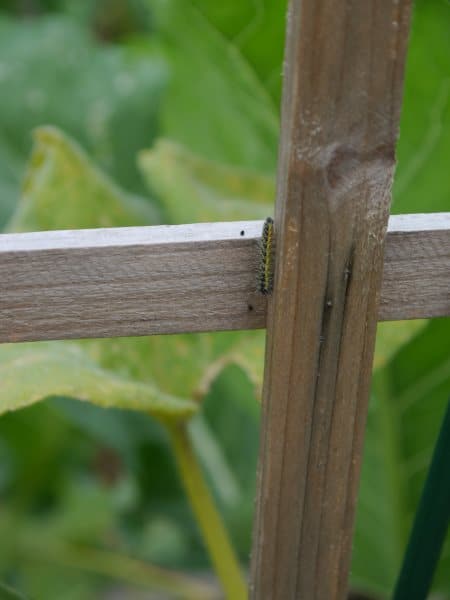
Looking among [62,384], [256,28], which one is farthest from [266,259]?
[256,28]

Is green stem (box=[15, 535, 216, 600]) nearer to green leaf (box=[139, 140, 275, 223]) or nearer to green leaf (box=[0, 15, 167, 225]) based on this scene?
green leaf (box=[0, 15, 167, 225])

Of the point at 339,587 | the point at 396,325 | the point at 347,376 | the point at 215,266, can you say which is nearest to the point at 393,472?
the point at 396,325

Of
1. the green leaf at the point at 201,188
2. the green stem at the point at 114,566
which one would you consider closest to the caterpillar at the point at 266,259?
the green leaf at the point at 201,188

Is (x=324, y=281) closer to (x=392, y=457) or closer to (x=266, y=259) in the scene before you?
(x=266, y=259)

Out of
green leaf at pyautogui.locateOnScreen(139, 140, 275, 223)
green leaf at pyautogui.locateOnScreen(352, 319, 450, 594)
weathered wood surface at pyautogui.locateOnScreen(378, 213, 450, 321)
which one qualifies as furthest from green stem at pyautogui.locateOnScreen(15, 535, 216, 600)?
weathered wood surface at pyautogui.locateOnScreen(378, 213, 450, 321)

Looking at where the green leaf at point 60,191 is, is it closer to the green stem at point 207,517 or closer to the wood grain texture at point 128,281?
the green stem at point 207,517

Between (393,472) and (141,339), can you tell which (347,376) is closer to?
(141,339)
